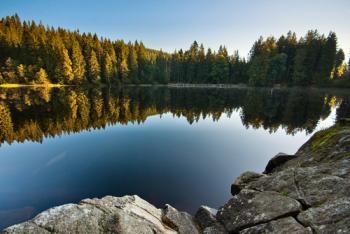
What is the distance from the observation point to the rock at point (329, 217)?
4318 mm

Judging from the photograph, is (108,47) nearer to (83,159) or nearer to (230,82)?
(230,82)

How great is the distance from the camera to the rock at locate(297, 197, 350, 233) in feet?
14.2

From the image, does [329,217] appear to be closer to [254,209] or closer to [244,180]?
[254,209]

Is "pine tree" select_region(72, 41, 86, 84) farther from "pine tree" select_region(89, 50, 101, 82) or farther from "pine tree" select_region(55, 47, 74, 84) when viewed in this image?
"pine tree" select_region(89, 50, 101, 82)

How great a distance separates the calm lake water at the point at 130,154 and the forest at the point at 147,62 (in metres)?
55.8

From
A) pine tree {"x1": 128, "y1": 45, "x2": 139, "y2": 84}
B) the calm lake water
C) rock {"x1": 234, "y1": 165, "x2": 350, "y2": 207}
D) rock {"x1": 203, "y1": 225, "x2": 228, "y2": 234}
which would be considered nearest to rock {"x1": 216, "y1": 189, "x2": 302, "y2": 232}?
rock {"x1": 203, "y1": 225, "x2": 228, "y2": 234}

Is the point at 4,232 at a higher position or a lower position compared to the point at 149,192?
higher

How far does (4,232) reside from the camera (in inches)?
163

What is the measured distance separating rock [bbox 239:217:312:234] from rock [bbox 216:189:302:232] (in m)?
0.16

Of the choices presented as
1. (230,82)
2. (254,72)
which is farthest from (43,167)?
(230,82)

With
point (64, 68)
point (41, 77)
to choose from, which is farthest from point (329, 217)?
point (64, 68)

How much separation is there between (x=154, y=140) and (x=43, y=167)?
854 cm

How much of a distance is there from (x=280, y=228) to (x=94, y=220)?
14.0 feet

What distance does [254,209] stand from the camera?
19.2 feet
